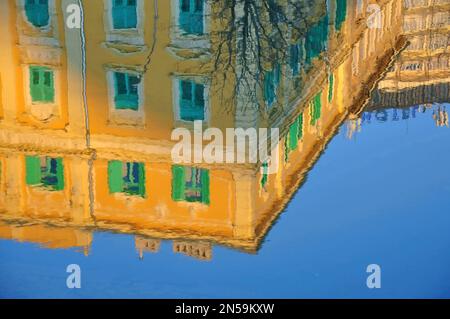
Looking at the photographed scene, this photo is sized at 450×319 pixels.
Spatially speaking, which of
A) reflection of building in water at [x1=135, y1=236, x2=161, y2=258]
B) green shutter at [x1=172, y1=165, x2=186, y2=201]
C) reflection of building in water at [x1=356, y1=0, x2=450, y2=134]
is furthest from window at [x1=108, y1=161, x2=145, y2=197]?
reflection of building in water at [x1=356, y1=0, x2=450, y2=134]

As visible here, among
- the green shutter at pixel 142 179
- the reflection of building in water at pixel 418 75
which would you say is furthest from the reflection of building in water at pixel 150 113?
the reflection of building in water at pixel 418 75

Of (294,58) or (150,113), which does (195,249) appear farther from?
(294,58)

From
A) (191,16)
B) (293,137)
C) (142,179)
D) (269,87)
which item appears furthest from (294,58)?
(142,179)

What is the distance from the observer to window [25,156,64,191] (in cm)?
623

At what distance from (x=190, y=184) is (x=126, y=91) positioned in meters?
1.46

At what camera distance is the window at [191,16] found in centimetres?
824

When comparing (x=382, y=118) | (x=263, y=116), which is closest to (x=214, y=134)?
(x=263, y=116)

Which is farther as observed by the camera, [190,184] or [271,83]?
[271,83]

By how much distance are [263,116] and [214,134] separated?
15.9 inches

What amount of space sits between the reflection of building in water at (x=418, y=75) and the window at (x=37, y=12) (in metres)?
3.00

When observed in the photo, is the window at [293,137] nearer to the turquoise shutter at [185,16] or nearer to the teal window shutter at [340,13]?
the turquoise shutter at [185,16]

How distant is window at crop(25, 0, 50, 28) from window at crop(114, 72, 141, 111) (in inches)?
55.2

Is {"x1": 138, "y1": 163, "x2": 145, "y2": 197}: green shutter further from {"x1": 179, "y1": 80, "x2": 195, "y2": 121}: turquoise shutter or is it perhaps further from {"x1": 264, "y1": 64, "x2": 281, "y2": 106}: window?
{"x1": 264, "y1": 64, "x2": 281, "y2": 106}: window

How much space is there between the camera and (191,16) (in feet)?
27.9
